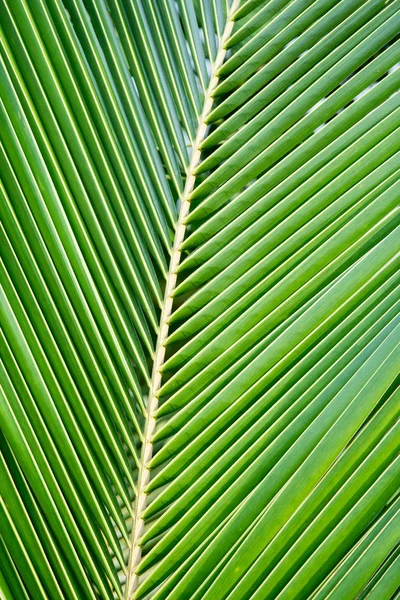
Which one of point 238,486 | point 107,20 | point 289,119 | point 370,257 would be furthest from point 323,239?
point 107,20

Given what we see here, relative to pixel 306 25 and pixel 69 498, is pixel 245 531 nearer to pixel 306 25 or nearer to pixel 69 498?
pixel 69 498

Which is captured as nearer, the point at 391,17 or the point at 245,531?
the point at 245,531

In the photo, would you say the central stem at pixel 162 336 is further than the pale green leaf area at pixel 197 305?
Yes

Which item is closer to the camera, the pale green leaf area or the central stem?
the pale green leaf area

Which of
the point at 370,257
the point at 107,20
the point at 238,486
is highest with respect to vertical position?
the point at 107,20
